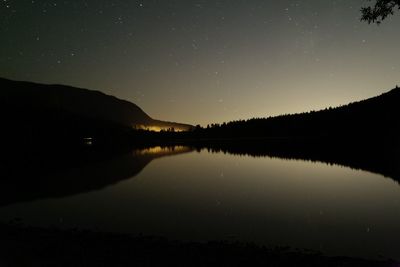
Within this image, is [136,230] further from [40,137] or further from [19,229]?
[40,137]

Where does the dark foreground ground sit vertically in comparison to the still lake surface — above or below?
above

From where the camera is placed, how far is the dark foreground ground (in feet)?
39.8

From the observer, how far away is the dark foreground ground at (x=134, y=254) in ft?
39.8

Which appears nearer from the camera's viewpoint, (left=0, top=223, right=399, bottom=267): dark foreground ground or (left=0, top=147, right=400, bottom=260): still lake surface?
(left=0, top=223, right=399, bottom=267): dark foreground ground

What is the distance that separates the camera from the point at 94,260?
12.2 m

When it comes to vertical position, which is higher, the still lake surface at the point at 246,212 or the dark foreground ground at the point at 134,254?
the dark foreground ground at the point at 134,254

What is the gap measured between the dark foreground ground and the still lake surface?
3.01 meters

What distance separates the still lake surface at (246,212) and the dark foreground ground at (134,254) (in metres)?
3.01

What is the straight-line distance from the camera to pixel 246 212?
24406 mm

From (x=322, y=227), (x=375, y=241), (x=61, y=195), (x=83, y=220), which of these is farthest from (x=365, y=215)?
(x=61, y=195)

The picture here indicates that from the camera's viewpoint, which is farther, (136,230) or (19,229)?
(136,230)

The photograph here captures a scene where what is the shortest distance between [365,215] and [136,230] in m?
14.9

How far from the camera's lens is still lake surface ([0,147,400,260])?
17.8 metres

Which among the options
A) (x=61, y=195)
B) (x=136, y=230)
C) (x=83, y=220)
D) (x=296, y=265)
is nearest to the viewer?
(x=296, y=265)
